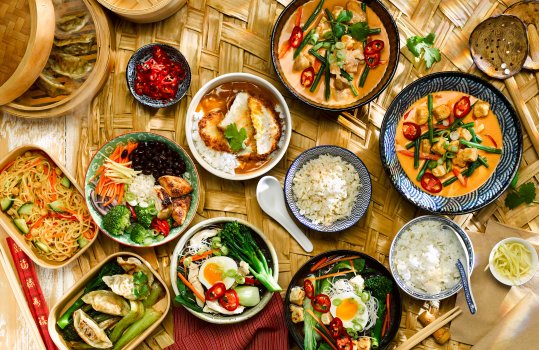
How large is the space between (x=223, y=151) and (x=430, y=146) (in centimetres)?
144

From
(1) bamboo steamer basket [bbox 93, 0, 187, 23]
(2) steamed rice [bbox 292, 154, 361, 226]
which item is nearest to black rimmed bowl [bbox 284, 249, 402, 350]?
(2) steamed rice [bbox 292, 154, 361, 226]

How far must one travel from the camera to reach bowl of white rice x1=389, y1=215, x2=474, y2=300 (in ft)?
12.6

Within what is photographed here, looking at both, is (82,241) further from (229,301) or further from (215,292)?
(229,301)

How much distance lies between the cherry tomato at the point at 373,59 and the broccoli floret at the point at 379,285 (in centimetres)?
147

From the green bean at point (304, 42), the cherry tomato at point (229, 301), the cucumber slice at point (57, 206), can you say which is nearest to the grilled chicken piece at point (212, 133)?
the green bean at point (304, 42)

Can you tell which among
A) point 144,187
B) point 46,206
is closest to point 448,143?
point 144,187

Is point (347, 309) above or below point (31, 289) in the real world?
above

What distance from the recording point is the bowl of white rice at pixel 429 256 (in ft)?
12.6

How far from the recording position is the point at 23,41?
12.3 ft

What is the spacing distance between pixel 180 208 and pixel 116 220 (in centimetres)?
43

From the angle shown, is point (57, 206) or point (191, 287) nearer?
point (191, 287)

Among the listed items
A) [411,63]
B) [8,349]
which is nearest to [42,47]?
[8,349]

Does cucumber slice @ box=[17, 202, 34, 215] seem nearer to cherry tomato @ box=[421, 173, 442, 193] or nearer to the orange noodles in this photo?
the orange noodles

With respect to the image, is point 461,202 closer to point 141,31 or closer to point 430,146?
point 430,146
